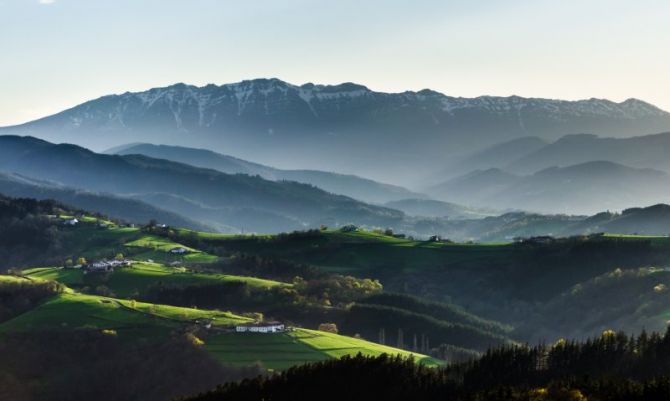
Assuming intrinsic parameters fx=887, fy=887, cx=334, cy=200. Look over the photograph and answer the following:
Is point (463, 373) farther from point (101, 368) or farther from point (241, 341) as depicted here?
point (101, 368)

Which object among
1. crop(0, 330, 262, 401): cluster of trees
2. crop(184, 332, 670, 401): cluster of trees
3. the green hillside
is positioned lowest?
crop(0, 330, 262, 401): cluster of trees

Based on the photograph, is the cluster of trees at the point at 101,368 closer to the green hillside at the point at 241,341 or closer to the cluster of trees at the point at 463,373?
the green hillside at the point at 241,341

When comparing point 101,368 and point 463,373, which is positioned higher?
point 463,373

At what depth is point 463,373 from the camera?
14038 cm

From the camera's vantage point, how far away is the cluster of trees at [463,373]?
13238cm

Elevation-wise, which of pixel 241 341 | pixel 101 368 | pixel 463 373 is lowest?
pixel 101 368

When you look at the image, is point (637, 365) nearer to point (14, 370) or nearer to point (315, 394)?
point (315, 394)

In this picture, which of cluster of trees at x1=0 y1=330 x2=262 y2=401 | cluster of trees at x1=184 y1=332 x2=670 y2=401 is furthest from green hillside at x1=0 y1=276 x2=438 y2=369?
cluster of trees at x1=184 y1=332 x2=670 y2=401

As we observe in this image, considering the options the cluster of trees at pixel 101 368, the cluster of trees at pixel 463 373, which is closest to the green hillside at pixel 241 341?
the cluster of trees at pixel 101 368

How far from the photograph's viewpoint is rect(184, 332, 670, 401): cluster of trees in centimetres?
13238

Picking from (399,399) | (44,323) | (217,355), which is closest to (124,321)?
(44,323)

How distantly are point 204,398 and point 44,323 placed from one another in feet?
258

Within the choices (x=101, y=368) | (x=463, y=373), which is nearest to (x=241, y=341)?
(x=101, y=368)

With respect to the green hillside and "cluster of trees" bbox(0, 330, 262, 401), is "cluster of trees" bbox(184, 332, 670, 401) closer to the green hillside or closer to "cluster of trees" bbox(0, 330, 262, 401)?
"cluster of trees" bbox(0, 330, 262, 401)
